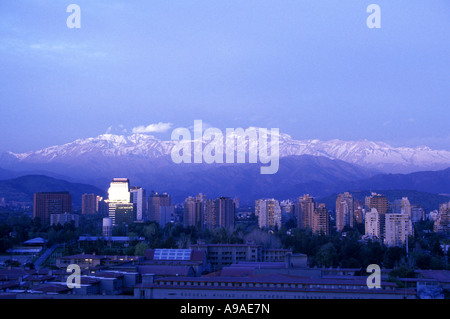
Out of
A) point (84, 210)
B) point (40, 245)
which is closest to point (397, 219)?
point (40, 245)

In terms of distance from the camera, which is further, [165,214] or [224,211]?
[165,214]

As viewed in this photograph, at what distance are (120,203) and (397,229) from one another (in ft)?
42.5

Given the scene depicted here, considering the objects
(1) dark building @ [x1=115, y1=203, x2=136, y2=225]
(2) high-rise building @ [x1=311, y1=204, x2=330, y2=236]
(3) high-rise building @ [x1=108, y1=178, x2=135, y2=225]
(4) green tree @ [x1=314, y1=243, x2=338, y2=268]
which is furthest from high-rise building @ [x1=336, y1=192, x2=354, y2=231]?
(4) green tree @ [x1=314, y1=243, x2=338, y2=268]

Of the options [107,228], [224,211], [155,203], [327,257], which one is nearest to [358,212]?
[224,211]

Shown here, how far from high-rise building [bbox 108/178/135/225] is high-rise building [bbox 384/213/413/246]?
10527 mm

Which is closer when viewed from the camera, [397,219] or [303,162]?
[397,219]

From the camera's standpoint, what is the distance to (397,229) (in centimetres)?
1457

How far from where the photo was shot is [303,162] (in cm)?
2900

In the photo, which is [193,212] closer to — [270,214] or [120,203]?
[270,214]

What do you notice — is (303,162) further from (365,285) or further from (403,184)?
(365,285)

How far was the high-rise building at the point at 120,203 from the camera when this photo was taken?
22984mm

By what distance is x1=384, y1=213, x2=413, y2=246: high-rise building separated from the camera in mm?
14398

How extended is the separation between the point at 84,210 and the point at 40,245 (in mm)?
14726

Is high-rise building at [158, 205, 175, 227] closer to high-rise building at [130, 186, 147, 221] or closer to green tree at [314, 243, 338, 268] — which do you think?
high-rise building at [130, 186, 147, 221]
